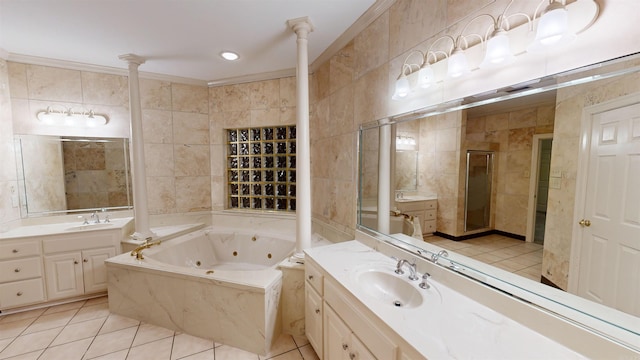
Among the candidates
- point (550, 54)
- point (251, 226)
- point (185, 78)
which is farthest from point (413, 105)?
point (185, 78)

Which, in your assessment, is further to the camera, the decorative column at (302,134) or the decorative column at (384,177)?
the decorative column at (302,134)

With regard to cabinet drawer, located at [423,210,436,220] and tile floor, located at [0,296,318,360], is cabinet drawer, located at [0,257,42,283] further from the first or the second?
cabinet drawer, located at [423,210,436,220]

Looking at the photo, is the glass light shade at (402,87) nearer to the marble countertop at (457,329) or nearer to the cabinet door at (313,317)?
the marble countertop at (457,329)

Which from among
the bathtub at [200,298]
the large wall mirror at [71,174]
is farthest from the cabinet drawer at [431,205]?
the large wall mirror at [71,174]

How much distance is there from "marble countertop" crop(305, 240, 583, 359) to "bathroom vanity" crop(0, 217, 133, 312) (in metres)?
2.68

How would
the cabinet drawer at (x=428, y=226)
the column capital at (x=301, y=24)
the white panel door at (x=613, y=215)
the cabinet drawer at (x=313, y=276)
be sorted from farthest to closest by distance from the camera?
the column capital at (x=301, y=24), the cabinet drawer at (x=313, y=276), the cabinet drawer at (x=428, y=226), the white panel door at (x=613, y=215)

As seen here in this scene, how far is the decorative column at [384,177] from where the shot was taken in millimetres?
1704

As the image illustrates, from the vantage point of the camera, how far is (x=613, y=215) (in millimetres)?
737

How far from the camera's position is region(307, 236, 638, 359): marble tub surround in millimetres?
764

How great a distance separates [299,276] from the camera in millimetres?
1887

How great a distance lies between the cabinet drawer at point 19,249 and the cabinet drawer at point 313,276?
2.59 meters

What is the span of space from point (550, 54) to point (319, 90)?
2.01 m

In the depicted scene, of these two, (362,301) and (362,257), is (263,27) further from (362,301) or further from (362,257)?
(362,301)

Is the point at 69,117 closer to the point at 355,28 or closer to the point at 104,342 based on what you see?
the point at 104,342
